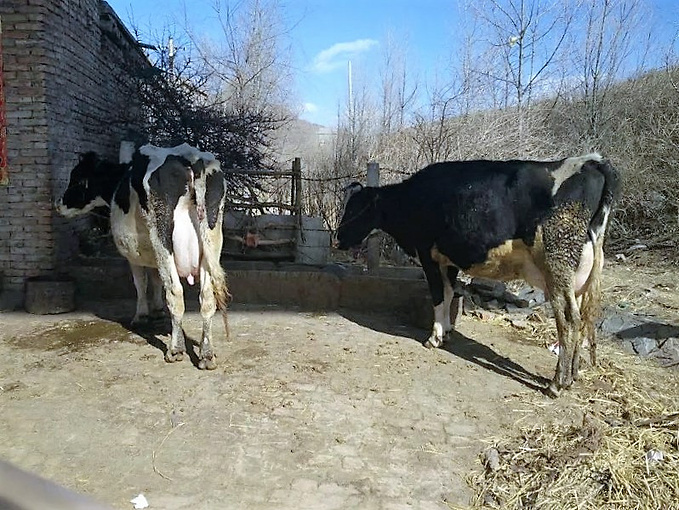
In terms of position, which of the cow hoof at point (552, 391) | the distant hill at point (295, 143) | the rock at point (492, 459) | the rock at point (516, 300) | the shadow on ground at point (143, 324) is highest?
the distant hill at point (295, 143)

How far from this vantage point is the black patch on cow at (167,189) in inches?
192

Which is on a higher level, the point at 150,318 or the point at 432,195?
the point at 432,195

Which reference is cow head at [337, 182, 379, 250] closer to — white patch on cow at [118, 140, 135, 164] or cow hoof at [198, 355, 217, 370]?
cow hoof at [198, 355, 217, 370]

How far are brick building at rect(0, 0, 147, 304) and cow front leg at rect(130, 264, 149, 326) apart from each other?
1.60 metres

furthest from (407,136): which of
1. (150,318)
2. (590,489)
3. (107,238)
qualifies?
(590,489)

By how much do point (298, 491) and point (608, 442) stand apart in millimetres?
2003

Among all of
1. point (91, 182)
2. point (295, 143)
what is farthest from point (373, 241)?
point (295, 143)

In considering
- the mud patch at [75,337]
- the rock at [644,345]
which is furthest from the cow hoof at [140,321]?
the rock at [644,345]

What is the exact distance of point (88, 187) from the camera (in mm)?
6234

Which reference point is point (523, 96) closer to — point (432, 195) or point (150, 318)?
point (432, 195)

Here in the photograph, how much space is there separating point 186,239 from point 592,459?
3572 millimetres

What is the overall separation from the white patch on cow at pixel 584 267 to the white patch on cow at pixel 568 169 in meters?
0.53

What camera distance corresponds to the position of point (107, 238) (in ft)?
26.9

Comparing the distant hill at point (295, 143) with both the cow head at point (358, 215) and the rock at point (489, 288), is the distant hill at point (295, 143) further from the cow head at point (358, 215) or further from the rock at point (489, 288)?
the rock at point (489, 288)
